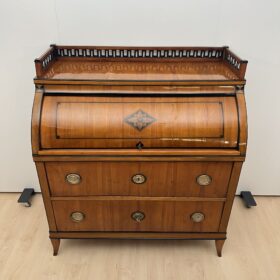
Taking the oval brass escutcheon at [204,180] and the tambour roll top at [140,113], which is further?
the oval brass escutcheon at [204,180]

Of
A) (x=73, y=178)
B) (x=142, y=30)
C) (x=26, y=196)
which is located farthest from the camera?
(x=26, y=196)

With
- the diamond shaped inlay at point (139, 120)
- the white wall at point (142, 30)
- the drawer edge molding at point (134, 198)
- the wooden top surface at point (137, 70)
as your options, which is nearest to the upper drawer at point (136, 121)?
the diamond shaped inlay at point (139, 120)

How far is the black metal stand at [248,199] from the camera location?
2010mm

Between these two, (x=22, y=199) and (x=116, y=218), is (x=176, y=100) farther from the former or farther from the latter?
(x=22, y=199)

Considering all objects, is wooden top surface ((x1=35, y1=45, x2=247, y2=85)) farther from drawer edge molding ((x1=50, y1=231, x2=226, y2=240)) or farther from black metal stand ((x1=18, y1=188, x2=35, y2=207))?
black metal stand ((x1=18, y1=188, x2=35, y2=207))

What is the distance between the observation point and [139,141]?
127cm

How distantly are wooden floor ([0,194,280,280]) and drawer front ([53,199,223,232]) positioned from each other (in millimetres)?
228

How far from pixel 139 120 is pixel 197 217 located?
60 centimetres

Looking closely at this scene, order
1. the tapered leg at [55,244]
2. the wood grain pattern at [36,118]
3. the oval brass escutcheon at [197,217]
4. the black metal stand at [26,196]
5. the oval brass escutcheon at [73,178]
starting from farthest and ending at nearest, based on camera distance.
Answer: the black metal stand at [26,196]
the tapered leg at [55,244]
the oval brass escutcheon at [197,217]
the oval brass escutcheon at [73,178]
the wood grain pattern at [36,118]

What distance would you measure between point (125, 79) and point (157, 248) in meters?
1.01

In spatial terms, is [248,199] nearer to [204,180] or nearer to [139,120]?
[204,180]

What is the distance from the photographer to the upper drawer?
125cm

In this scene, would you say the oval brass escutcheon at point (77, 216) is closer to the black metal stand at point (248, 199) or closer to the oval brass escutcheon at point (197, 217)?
the oval brass escutcheon at point (197, 217)

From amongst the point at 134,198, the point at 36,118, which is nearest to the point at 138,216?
the point at 134,198
